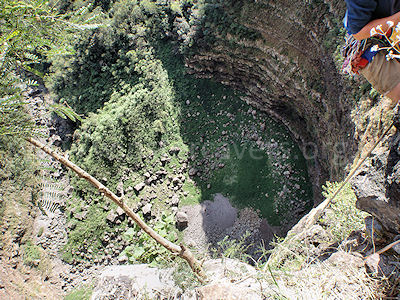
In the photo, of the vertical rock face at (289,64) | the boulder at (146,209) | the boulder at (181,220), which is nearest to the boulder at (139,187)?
the boulder at (146,209)

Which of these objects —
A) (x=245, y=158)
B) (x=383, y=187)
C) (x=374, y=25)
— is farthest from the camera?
(x=245, y=158)

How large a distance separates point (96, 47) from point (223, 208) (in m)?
12.8

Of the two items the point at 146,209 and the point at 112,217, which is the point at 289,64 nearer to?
the point at 146,209

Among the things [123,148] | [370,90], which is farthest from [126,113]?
[370,90]

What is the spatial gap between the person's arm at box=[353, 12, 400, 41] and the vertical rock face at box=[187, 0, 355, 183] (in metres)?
5.06

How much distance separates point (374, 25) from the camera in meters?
2.87

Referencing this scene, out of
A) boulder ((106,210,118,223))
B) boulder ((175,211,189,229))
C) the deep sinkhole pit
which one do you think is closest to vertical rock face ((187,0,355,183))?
the deep sinkhole pit

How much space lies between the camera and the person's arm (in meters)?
2.74

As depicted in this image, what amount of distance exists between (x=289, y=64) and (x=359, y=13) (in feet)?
31.1

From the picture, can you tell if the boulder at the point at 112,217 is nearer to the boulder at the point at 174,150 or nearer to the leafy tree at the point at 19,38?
the boulder at the point at 174,150

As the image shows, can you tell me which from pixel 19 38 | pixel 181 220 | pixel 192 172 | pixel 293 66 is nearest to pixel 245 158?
pixel 192 172

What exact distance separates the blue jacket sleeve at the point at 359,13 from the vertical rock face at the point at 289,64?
5.10 meters

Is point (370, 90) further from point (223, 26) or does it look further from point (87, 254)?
point (87, 254)

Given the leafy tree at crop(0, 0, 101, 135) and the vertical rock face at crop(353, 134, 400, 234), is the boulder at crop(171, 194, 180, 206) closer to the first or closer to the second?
the vertical rock face at crop(353, 134, 400, 234)
